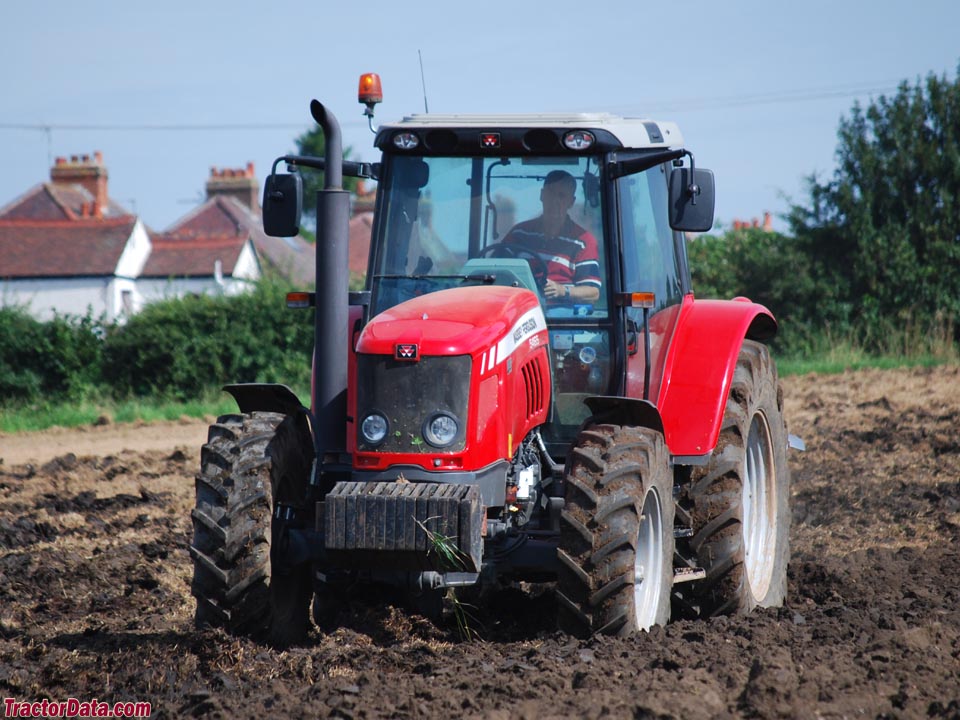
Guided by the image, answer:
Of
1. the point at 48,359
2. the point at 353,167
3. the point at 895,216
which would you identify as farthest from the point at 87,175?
the point at 353,167

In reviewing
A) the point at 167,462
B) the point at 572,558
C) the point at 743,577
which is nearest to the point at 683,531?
the point at 743,577

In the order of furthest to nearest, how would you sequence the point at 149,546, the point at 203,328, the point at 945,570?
the point at 203,328 → the point at 149,546 → the point at 945,570

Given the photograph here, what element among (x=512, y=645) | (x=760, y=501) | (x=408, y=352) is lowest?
(x=512, y=645)

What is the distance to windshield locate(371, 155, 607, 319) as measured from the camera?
6148 mm

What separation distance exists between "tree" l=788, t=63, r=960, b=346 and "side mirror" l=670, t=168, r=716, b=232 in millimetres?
18654

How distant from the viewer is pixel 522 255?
20.3 ft

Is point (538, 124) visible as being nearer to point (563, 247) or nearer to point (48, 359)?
point (563, 247)

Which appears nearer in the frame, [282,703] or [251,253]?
[282,703]

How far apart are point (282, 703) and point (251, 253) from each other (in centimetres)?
4028

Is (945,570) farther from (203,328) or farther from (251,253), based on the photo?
(251,253)

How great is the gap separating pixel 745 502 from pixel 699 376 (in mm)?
1020

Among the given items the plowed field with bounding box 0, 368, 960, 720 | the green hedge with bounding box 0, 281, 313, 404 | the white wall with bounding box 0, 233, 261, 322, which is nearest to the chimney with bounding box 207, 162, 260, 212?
the white wall with bounding box 0, 233, 261, 322

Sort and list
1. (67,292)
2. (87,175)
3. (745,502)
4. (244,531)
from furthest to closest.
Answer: (87,175)
(67,292)
(745,502)
(244,531)

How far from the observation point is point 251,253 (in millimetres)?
43969
